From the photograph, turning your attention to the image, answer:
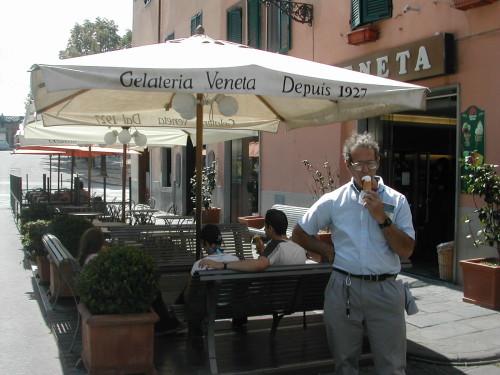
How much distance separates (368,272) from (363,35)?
694 centimetres

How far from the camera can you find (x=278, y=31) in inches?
505

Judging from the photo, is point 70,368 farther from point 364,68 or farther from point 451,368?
point 364,68

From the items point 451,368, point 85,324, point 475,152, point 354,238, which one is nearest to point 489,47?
point 475,152

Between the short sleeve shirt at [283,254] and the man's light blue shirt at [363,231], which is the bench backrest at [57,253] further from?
the man's light blue shirt at [363,231]

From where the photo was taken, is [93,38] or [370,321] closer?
[370,321]

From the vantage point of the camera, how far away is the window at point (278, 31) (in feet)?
40.7

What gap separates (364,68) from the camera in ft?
31.1

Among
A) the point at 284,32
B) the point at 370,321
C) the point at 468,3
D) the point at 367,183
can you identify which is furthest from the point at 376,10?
the point at 370,321

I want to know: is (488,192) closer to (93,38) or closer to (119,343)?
(119,343)

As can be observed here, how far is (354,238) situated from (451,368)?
2.34m

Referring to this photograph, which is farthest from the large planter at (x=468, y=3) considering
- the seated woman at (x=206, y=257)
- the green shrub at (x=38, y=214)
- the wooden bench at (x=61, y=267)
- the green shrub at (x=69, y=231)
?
the green shrub at (x=38, y=214)

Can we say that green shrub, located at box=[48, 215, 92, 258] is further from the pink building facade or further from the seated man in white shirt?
the pink building facade

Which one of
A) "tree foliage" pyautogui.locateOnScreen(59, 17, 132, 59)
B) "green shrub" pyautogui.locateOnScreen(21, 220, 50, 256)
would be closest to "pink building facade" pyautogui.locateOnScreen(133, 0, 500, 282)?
"green shrub" pyautogui.locateOnScreen(21, 220, 50, 256)

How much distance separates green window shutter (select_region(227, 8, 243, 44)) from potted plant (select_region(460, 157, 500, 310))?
8.82 m
